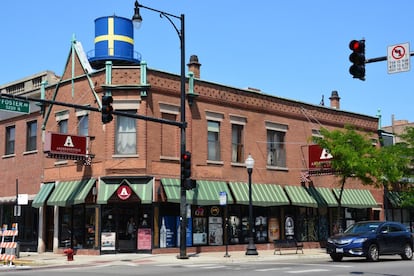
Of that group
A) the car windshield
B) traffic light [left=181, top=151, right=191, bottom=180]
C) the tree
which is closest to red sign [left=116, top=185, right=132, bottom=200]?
traffic light [left=181, top=151, right=191, bottom=180]

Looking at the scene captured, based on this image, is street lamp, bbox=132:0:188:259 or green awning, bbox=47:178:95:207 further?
green awning, bbox=47:178:95:207

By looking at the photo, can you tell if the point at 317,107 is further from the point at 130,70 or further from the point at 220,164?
the point at 130,70

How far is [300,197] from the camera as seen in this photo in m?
35.0

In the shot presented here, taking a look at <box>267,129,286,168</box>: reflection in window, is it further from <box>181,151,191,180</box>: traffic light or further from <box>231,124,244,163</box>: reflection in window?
<box>181,151,191,180</box>: traffic light

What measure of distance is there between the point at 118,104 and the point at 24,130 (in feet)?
28.8

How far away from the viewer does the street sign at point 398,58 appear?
49.3 feet

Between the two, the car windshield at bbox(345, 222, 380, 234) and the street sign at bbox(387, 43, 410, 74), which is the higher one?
the street sign at bbox(387, 43, 410, 74)

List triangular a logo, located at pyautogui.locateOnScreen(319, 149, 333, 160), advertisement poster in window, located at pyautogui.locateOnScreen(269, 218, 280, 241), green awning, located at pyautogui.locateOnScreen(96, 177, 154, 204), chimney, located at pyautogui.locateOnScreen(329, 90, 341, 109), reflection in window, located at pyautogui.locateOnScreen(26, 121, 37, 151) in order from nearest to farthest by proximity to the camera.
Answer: green awning, located at pyautogui.locateOnScreen(96, 177, 154, 204), triangular a logo, located at pyautogui.locateOnScreen(319, 149, 333, 160), advertisement poster in window, located at pyautogui.locateOnScreen(269, 218, 280, 241), reflection in window, located at pyautogui.locateOnScreen(26, 121, 37, 151), chimney, located at pyautogui.locateOnScreen(329, 90, 341, 109)

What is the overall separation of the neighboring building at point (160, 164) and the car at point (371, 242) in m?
8.70

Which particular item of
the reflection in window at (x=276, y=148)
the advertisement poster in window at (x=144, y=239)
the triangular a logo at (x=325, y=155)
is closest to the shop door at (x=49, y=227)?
the advertisement poster in window at (x=144, y=239)

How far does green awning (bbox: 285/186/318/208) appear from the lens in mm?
34438

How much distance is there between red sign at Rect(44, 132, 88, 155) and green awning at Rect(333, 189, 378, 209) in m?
17.0

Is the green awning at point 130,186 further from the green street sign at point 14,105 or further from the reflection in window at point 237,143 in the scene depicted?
the green street sign at point 14,105

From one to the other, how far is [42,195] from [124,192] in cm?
573
